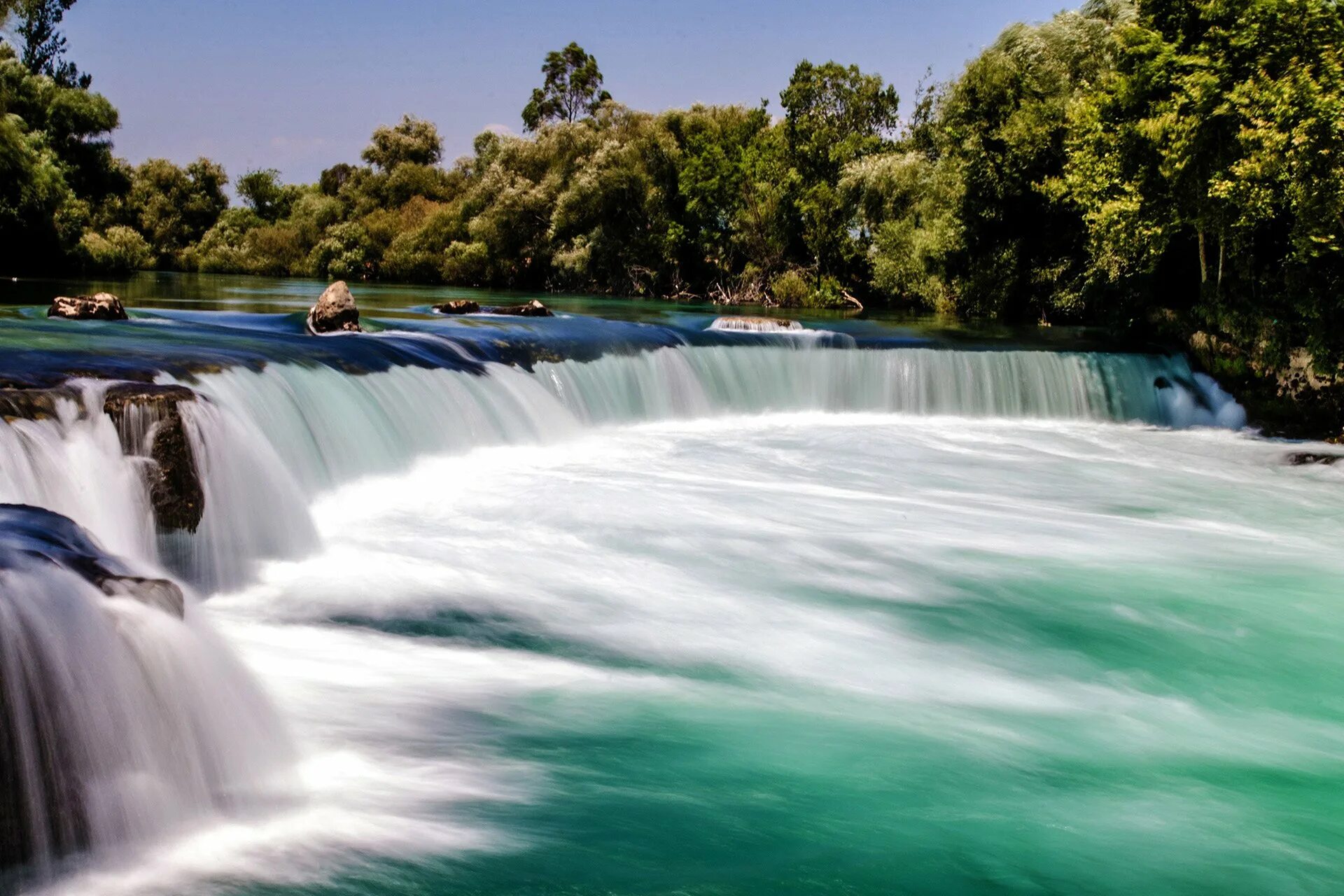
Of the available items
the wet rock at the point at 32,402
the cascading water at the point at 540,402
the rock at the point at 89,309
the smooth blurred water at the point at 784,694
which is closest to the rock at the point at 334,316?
the rock at the point at 89,309

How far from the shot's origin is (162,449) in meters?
A: 6.86

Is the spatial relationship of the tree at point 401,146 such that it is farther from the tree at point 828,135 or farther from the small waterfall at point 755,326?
the small waterfall at point 755,326

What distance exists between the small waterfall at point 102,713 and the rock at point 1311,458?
13277mm

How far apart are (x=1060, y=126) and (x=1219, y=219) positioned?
33.2ft

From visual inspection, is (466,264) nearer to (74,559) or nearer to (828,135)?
(828,135)

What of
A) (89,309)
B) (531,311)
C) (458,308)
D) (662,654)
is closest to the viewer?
(662,654)

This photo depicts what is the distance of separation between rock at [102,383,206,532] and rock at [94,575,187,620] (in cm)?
286

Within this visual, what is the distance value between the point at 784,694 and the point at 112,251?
41.1 metres

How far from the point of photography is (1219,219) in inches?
572

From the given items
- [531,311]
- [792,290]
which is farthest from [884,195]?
[531,311]

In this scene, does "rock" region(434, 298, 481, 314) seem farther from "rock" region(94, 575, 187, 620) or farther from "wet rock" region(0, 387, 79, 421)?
"rock" region(94, 575, 187, 620)

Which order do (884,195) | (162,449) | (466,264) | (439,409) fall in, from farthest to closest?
(466,264) → (884,195) → (439,409) → (162,449)

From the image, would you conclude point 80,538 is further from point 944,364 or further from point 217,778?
point 944,364

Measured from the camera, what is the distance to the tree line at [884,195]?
13.9 meters
